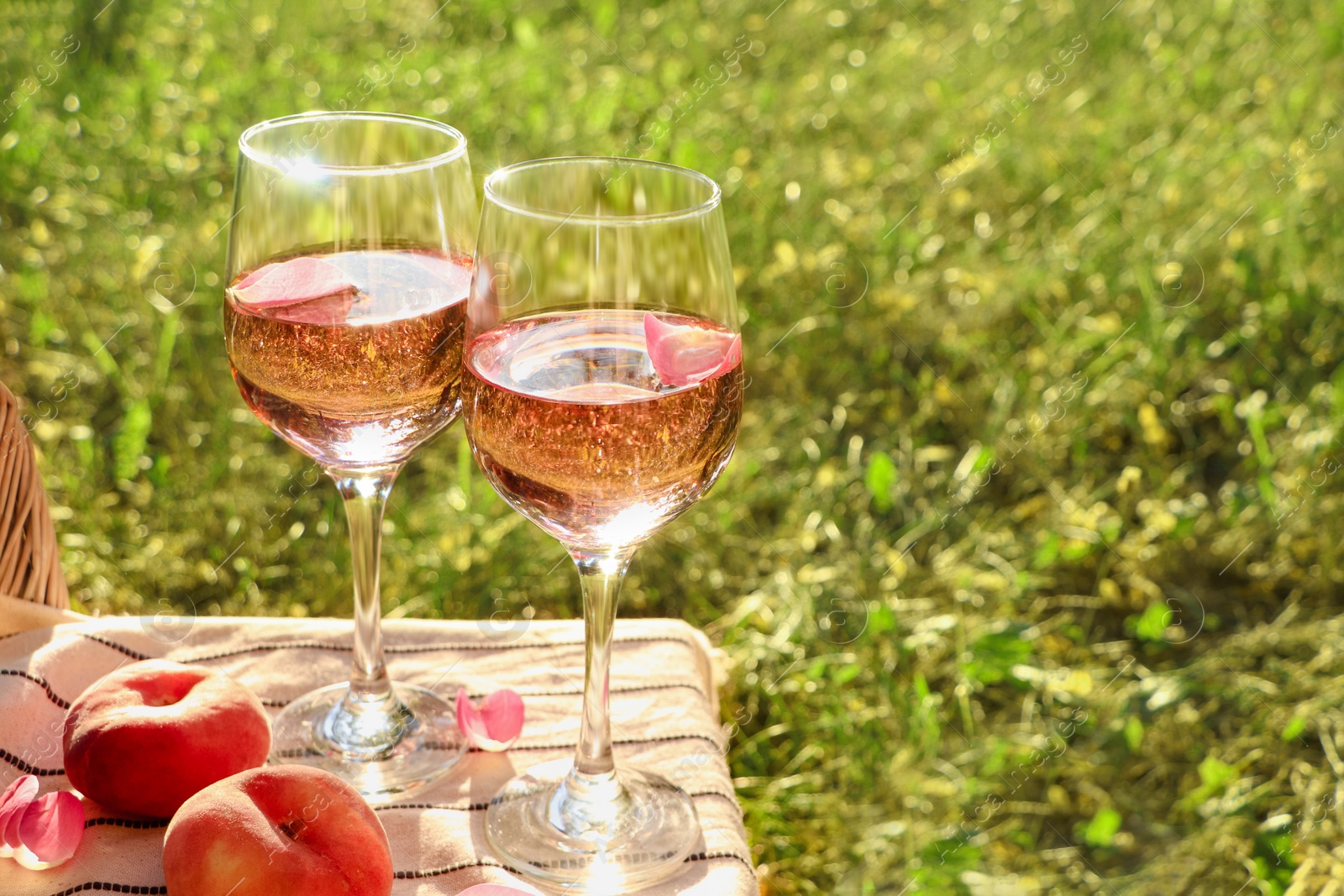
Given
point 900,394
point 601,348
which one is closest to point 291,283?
point 601,348

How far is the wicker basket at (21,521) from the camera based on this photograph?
1.43 meters

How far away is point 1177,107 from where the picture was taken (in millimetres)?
3918

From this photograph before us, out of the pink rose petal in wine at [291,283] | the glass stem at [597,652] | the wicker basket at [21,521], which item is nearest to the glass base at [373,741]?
the glass stem at [597,652]

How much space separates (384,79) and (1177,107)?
7.53 ft

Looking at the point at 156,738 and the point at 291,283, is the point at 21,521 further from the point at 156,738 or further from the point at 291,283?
the point at 291,283

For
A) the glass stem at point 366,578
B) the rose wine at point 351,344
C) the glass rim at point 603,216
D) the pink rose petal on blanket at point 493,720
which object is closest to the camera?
the glass rim at point 603,216

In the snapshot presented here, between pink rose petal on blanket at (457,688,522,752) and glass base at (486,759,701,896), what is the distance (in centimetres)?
8

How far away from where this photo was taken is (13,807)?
1.16 m

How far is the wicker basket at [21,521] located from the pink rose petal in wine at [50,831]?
0.37 metres

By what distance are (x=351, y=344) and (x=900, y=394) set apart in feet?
6.85

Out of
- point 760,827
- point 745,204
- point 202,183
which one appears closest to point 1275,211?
point 745,204

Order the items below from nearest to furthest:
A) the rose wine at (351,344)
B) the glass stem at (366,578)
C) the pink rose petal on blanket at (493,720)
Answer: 1. the rose wine at (351,344)
2. the glass stem at (366,578)
3. the pink rose petal on blanket at (493,720)

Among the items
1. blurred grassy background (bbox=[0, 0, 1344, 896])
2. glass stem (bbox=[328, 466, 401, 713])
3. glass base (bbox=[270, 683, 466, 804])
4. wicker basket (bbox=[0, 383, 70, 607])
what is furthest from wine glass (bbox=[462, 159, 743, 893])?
A: blurred grassy background (bbox=[0, 0, 1344, 896])

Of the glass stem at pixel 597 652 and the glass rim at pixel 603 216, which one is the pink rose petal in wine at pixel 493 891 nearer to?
the glass stem at pixel 597 652
